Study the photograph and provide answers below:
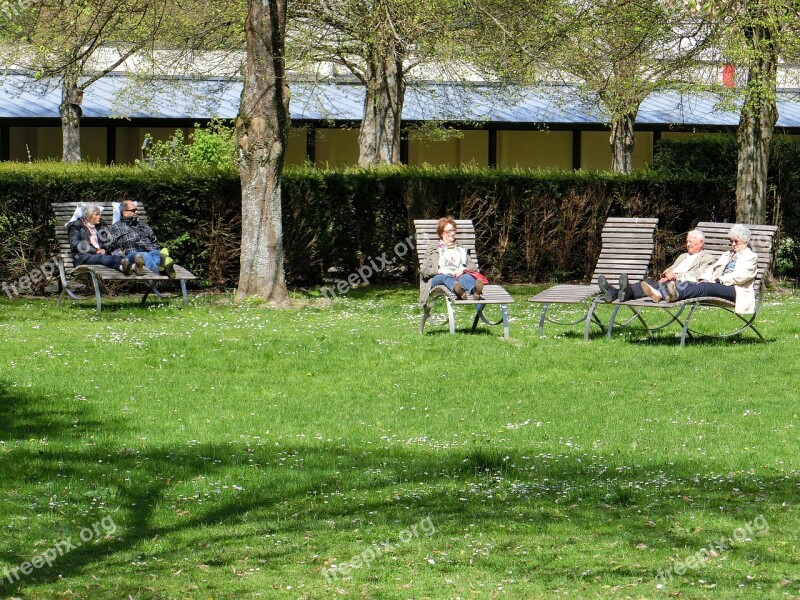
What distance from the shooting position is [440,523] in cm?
631

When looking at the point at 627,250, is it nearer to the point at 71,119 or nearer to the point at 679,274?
the point at 679,274

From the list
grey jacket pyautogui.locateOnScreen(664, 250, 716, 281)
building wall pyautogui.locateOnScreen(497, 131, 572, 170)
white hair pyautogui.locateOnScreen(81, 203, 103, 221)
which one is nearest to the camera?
grey jacket pyautogui.locateOnScreen(664, 250, 716, 281)


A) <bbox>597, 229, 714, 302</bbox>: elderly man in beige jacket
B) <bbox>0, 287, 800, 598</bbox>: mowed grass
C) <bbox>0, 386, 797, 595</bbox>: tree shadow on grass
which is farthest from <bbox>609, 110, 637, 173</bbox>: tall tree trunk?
<bbox>0, 386, 797, 595</bbox>: tree shadow on grass

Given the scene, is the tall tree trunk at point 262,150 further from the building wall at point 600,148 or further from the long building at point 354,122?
the building wall at point 600,148

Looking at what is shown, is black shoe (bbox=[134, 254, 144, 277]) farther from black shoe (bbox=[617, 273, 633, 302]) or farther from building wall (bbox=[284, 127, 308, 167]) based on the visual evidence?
building wall (bbox=[284, 127, 308, 167])

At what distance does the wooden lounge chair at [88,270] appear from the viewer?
15336 mm

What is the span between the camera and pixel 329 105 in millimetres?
36812

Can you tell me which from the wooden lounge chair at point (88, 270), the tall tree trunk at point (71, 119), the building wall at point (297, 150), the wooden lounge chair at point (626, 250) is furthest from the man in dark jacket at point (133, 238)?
the building wall at point (297, 150)

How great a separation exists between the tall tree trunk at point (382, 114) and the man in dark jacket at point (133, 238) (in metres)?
9.13

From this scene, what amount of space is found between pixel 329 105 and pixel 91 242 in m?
21.4

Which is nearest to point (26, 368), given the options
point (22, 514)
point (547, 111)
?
point (22, 514)

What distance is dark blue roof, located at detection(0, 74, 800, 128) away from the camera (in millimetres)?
33719

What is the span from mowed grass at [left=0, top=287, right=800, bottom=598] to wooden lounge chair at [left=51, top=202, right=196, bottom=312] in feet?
6.87

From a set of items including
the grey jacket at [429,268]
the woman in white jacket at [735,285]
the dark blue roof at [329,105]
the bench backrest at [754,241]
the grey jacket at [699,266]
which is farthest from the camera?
the dark blue roof at [329,105]
